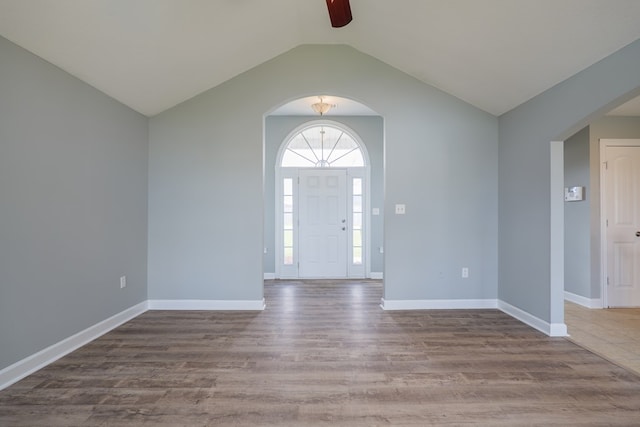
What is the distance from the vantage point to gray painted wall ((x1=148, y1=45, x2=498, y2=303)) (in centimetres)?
384

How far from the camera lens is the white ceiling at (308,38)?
2186 millimetres

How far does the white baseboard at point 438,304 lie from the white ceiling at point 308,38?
89.4 inches

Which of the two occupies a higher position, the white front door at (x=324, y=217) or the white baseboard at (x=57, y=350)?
the white front door at (x=324, y=217)

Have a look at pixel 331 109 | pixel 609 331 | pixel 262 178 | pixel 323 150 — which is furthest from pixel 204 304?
pixel 609 331

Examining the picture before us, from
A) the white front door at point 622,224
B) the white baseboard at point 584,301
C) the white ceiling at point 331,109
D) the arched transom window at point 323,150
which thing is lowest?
the white baseboard at point 584,301

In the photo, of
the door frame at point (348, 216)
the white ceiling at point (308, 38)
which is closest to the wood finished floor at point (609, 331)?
the white ceiling at point (308, 38)

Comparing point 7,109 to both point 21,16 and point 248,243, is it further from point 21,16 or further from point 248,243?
point 248,243

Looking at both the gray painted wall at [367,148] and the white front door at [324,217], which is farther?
the white front door at [324,217]

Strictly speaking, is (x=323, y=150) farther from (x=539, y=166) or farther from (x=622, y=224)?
(x=622, y=224)

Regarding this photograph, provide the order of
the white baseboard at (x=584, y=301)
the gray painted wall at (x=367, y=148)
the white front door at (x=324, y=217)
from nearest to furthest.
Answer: the white baseboard at (x=584, y=301) < the gray painted wall at (x=367, y=148) < the white front door at (x=324, y=217)

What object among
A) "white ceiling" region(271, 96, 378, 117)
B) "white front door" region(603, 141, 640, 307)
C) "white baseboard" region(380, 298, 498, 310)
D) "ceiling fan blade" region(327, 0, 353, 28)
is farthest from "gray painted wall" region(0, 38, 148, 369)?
"white front door" region(603, 141, 640, 307)

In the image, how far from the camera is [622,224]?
4.02m

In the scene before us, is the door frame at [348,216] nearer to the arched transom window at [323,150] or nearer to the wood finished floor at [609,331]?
the arched transom window at [323,150]

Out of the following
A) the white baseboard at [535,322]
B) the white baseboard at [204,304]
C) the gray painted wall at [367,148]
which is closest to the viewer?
the white baseboard at [535,322]
